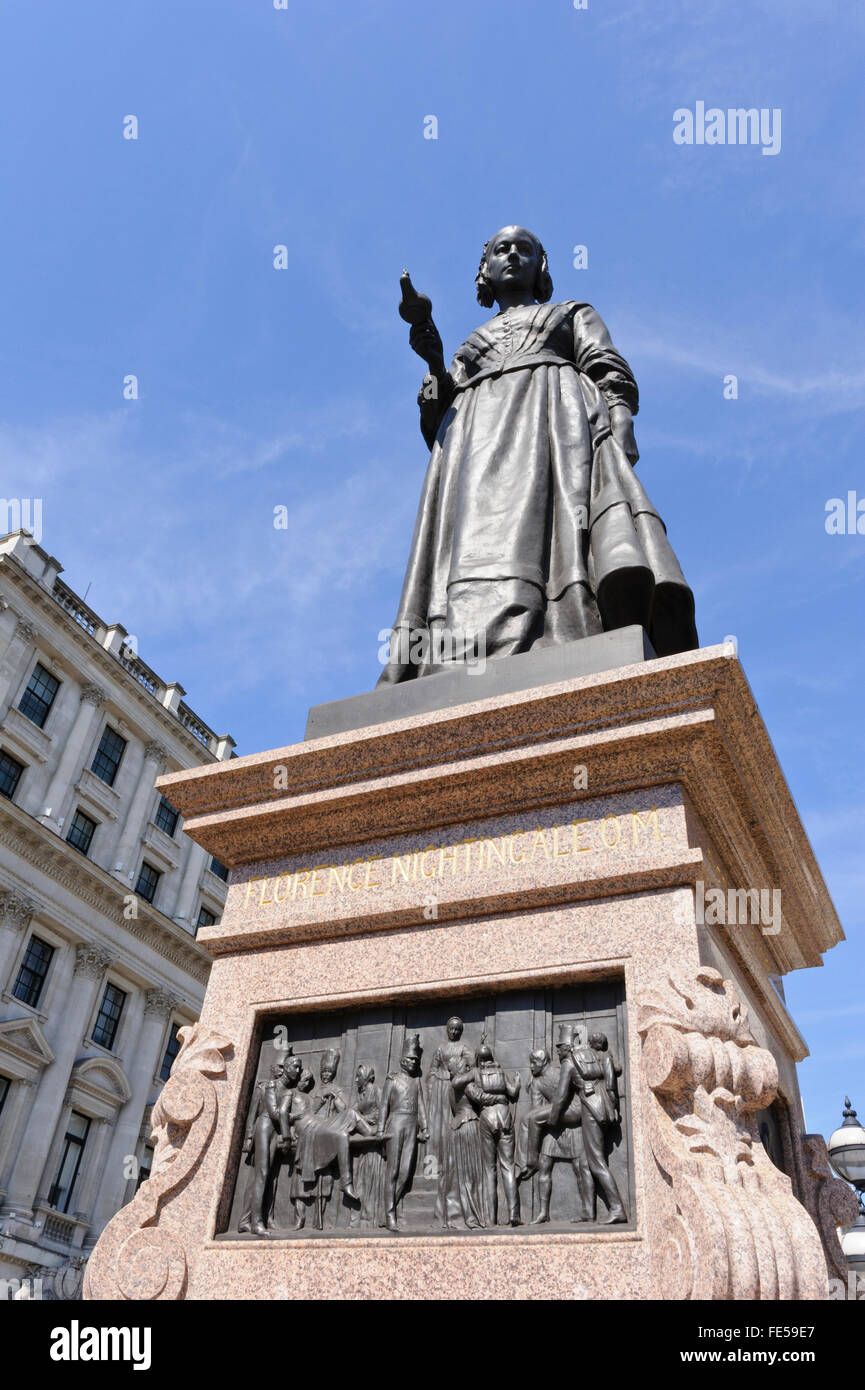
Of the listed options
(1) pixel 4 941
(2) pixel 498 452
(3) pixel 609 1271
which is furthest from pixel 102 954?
(3) pixel 609 1271

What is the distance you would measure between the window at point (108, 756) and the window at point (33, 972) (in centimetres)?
723

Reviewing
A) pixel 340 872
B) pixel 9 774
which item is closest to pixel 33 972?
pixel 9 774

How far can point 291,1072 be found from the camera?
16.7ft

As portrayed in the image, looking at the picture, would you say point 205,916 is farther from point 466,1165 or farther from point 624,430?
point 466,1165

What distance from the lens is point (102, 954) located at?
3444cm

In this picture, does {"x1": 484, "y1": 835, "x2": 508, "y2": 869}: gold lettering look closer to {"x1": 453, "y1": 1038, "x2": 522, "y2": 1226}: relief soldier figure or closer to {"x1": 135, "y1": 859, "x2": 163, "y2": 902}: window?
{"x1": 453, "y1": 1038, "x2": 522, "y2": 1226}: relief soldier figure

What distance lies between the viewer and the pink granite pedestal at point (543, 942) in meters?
3.98

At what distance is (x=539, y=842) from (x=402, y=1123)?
1498 millimetres

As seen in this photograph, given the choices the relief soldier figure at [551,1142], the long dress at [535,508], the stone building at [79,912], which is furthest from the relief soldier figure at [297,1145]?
the stone building at [79,912]

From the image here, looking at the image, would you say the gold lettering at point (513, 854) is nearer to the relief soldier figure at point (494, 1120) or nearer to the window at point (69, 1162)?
the relief soldier figure at point (494, 1120)

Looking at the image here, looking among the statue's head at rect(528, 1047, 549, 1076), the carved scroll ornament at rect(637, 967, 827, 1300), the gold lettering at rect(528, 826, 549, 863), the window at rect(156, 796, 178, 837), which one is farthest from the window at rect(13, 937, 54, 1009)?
the carved scroll ornament at rect(637, 967, 827, 1300)

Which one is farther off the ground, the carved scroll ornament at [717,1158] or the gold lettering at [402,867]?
the gold lettering at [402,867]
